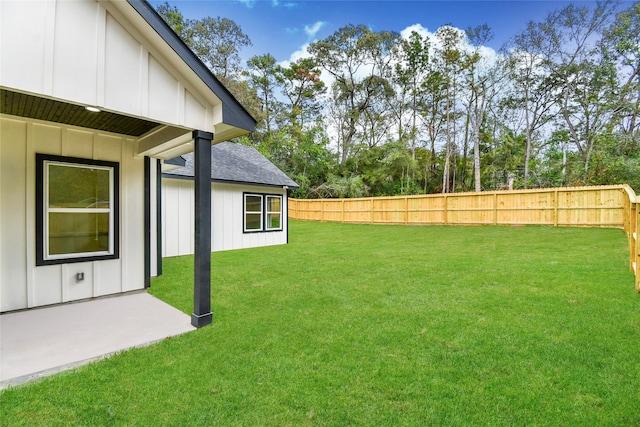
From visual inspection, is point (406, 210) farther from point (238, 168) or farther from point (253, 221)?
point (238, 168)

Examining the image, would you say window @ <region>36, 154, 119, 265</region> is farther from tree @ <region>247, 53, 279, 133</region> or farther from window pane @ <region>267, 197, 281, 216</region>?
tree @ <region>247, 53, 279, 133</region>

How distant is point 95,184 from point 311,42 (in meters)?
26.2

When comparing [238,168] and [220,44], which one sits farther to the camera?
[220,44]

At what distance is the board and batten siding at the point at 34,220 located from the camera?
3592mm

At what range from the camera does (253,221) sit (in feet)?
32.3

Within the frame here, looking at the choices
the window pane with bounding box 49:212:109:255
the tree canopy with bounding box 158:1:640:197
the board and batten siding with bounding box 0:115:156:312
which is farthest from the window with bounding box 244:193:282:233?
the tree canopy with bounding box 158:1:640:197

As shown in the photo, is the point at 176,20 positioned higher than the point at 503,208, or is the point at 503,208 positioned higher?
the point at 176,20

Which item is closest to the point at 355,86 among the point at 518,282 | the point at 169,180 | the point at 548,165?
the point at 548,165

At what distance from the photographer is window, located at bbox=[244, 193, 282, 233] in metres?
9.70

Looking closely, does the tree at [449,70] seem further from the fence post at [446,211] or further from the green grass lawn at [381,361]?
the green grass lawn at [381,361]

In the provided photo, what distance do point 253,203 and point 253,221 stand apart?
1.96ft

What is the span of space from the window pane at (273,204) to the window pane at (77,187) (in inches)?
239

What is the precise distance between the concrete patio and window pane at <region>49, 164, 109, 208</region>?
1.39 metres

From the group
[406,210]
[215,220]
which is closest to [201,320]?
[215,220]
